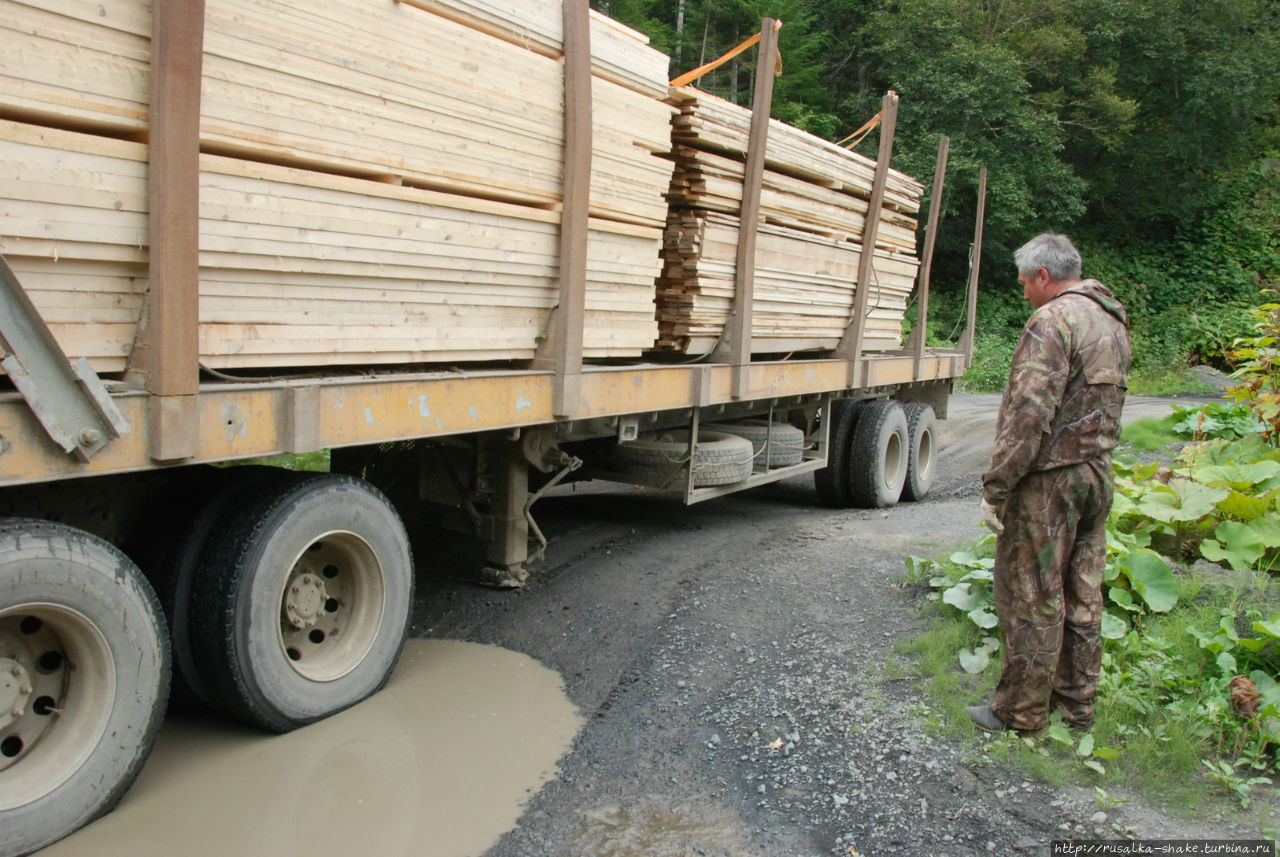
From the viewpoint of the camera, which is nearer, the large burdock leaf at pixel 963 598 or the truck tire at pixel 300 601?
the truck tire at pixel 300 601

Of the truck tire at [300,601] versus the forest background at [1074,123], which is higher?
the forest background at [1074,123]

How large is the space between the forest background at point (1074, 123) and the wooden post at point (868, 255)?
46.0 feet

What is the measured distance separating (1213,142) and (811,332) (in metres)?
23.7

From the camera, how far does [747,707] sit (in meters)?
4.32

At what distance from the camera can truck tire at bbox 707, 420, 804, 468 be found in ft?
25.3

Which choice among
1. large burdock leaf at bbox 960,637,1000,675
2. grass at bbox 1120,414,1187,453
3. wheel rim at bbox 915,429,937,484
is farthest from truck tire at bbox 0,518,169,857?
grass at bbox 1120,414,1187,453

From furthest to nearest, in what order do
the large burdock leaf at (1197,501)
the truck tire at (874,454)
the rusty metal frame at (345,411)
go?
the truck tire at (874,454) → the large burdock leaf at (1197,501) → the rusty metal frame at (345,411)

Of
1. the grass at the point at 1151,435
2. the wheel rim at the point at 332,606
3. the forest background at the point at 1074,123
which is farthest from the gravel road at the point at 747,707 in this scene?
the forest background at the point at 1074,123

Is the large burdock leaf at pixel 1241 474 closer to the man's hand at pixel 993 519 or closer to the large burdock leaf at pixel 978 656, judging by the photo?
the large burdock leaf at pixel 978 656

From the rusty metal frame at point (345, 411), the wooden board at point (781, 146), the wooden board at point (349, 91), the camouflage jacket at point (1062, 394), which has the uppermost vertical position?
the wooden board at point (781, 146)

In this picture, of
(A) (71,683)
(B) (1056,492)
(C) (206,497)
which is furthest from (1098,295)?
(A) (71,683)

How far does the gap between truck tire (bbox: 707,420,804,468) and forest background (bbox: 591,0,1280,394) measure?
47.7ft

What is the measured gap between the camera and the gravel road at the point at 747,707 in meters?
3.38

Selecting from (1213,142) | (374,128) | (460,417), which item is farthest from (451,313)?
(1213,142)
